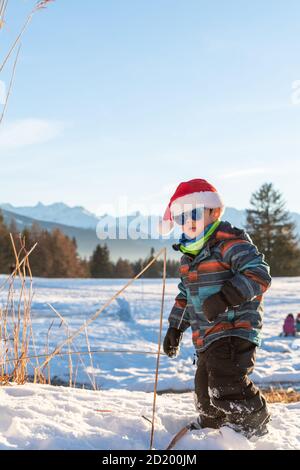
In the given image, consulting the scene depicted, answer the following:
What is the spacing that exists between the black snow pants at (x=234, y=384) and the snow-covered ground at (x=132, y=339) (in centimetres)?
70

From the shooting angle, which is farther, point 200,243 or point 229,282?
point 200,243

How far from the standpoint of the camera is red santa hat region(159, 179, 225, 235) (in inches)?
92.4

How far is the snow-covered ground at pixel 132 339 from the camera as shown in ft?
20.5

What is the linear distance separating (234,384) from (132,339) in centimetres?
748

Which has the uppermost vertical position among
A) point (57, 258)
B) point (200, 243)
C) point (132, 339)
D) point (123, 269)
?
point (200, 243)

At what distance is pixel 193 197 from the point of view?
2.36m

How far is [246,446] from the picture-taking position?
1920 millimetres

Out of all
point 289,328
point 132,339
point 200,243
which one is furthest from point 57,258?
point 200,243

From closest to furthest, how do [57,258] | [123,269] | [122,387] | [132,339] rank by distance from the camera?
[122,387], [132,339], [57,258], [123,269]

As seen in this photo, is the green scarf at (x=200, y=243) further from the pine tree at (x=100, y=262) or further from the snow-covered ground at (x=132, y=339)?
the pine tree at (x=100, y=262)

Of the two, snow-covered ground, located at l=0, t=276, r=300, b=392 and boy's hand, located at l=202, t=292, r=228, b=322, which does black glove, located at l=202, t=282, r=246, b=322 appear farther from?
snow-covered ground, located at l=0, t=276, r=300, b=392

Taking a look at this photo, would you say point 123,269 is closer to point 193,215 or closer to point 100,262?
point 100,262

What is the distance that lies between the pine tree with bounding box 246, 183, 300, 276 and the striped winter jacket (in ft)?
91.4

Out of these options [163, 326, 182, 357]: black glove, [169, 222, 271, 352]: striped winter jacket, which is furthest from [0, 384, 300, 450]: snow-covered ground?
[169, 222, 271, 352]: striped winter jacket
